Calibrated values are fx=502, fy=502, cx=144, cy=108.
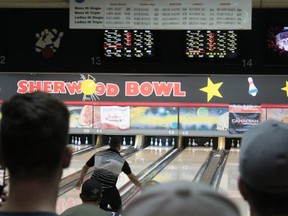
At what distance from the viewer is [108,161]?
4543 millimetres

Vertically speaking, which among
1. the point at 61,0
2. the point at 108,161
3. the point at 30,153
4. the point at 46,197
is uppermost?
the point at 61,0

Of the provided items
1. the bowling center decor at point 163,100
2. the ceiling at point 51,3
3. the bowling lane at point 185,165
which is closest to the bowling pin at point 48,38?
the ceiling at point 51,3

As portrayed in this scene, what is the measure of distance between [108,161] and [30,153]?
11.1 feet

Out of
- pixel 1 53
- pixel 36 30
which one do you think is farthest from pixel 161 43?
pixel 1 53

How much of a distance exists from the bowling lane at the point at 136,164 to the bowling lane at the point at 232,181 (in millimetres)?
1165

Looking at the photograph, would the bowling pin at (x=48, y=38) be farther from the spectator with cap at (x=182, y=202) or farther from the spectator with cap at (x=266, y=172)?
the spectator with cap at (x=182, y=202)

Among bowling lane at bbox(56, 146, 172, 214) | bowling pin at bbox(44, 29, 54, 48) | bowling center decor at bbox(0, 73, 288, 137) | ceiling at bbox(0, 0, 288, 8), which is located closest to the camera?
bowling lane at bbox(56, 146, 172, 214)

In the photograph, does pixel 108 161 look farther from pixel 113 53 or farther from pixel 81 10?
pixel 113 53

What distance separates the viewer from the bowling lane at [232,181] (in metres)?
5.21

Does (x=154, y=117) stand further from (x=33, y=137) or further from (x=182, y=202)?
(x=182, y=202)

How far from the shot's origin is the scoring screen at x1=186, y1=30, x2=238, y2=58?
6.56 meters

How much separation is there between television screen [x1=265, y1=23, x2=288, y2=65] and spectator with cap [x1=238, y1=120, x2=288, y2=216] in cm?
555

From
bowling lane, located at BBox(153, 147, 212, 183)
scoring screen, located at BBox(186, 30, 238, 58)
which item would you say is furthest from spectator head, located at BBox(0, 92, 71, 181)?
scoring screen, located at BBox(186, 30, 238, 58)

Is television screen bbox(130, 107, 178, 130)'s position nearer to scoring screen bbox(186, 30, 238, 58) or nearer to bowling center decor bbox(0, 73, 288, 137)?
bowling center decor bbox(0, 73, 288, 137)
